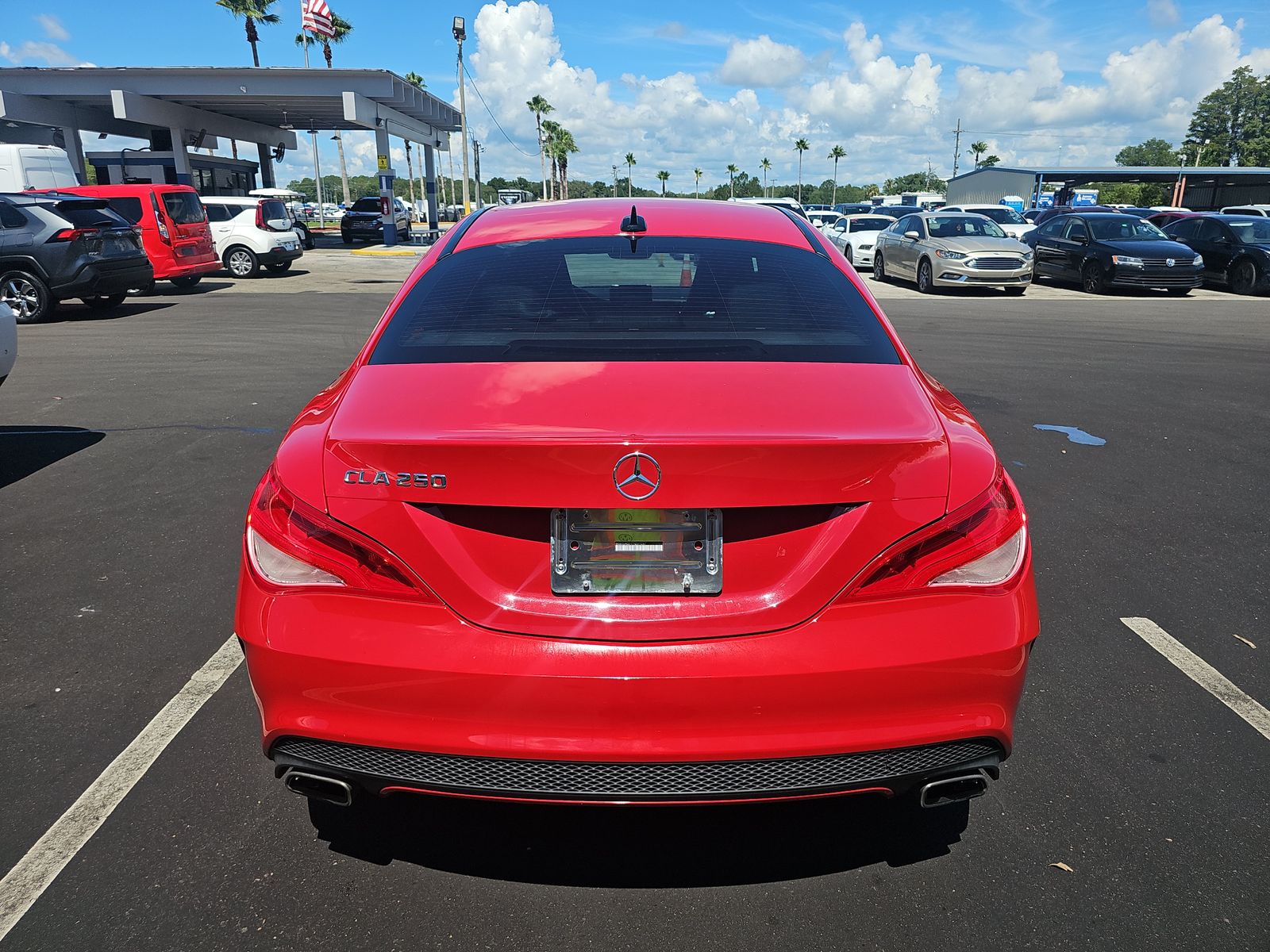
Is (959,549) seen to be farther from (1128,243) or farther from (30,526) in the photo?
(1128,243)

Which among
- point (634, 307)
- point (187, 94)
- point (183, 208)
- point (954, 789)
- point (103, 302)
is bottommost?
point (103, 302)

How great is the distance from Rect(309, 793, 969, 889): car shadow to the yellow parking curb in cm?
2835

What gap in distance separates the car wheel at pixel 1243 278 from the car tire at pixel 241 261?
21635 millimetres

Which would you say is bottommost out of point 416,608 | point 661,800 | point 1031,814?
point 1031,814

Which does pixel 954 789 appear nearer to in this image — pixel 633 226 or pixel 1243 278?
pixel 633 226

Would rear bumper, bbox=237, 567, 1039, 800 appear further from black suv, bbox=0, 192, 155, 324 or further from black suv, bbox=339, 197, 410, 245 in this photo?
black suv, bbox=339, 197, 410, 245

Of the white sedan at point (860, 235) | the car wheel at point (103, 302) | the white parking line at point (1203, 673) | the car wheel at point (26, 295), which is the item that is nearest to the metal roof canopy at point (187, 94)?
the white sedan at point (860, 235)

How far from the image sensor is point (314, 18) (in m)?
35.8

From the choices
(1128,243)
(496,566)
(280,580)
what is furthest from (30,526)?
(1128,243)

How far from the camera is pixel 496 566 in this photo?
2016mm

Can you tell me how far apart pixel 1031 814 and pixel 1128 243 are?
19477mm

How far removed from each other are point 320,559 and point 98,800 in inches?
50.0

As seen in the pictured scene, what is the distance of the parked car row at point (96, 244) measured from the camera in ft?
43.5

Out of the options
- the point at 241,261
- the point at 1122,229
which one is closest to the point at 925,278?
the point at 1122,229
